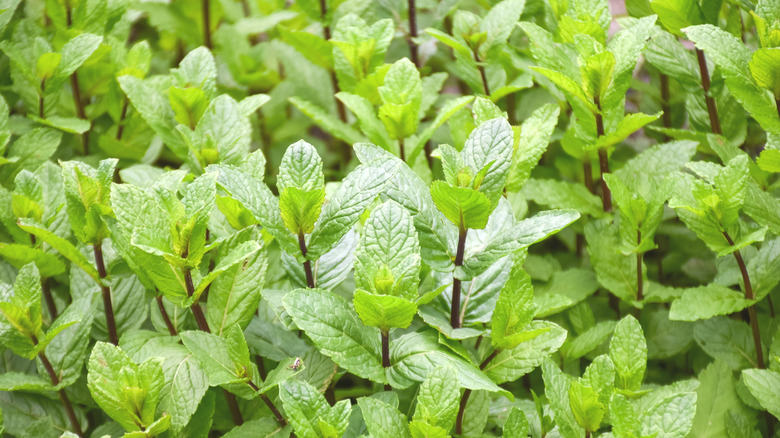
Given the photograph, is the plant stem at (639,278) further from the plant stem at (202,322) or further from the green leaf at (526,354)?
the plant stem at (202,322)

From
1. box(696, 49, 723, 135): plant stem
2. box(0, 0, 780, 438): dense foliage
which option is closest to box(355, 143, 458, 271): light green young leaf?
box(0, 0, 780, 438): dense foliage

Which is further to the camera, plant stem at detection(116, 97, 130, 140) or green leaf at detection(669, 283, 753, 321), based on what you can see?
plant stem at detection(116, 97, 130, 140)

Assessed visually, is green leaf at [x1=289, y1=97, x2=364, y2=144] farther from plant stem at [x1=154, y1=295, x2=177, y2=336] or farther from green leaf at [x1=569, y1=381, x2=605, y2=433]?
green leaf at [x1=569, y1=381, x2=605, y2=433]

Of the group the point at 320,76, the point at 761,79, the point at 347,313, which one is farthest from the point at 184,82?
the point at 761,79

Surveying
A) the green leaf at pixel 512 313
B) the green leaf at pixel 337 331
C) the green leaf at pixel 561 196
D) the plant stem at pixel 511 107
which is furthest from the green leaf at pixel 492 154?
the plant stem at pixel 511 107

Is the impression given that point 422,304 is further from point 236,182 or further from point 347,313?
point 236,182

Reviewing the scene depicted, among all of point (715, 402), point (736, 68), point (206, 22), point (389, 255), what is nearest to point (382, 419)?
point (389, 255)
